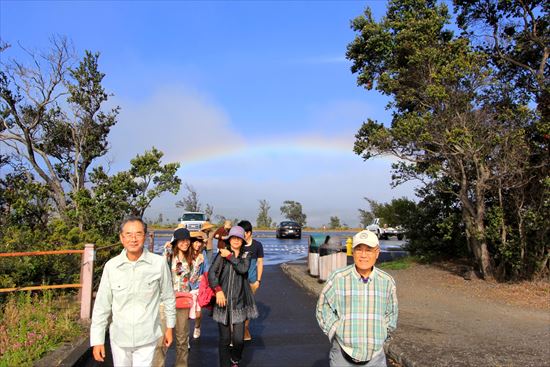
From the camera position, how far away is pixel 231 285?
552 centimetres

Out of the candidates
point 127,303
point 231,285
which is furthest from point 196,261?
point 127,303

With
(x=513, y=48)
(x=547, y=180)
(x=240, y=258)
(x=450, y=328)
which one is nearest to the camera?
(x=240, y=258)

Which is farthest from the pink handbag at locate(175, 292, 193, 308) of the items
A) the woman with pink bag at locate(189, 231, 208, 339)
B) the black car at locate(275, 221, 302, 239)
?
the black car at locate(275, 221, 302, 239)

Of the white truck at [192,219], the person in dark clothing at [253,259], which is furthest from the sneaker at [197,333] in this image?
the white truck at [192,219]

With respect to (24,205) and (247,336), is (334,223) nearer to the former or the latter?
(24,205)

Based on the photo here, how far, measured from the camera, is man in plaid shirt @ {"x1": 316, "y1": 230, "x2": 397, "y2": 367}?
350 centimetres

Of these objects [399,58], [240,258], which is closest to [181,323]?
[240,258]

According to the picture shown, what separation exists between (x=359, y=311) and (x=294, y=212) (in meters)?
60.6

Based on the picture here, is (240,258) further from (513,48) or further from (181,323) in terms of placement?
(513,48)

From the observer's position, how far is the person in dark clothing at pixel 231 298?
546 cm

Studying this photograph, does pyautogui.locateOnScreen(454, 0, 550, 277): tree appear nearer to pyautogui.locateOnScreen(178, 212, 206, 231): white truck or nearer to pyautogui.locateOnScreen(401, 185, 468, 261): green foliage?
pyautogui.locateOnScreen(401, 185, 468, 261): green foliage

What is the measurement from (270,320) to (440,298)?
4.08 meters

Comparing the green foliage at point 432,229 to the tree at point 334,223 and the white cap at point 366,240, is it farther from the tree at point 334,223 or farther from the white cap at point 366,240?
the tree at point 334,223

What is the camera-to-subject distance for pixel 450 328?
771 centimetres
